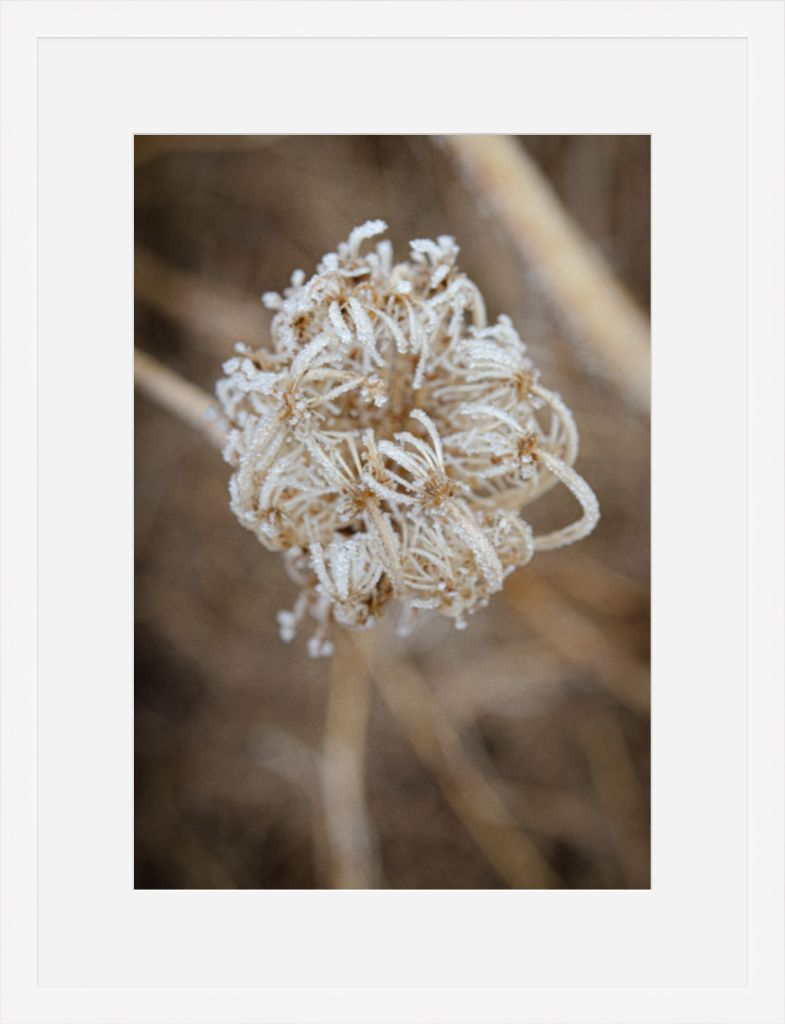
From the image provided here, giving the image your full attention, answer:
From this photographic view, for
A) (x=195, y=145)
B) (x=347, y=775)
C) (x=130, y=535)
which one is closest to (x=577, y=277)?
(x=195, y=145)

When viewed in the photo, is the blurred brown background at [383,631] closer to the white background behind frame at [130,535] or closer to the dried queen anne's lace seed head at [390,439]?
the white background behind frame at [130,535]

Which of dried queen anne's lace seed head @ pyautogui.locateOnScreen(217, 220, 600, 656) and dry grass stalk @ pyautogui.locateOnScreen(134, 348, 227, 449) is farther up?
dry grass stalk @ pyautogui.locateOnScreen(134, 348, 227, 449)

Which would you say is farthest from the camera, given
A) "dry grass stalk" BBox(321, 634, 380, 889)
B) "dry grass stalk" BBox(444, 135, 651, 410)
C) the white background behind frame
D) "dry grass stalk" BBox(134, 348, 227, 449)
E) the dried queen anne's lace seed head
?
"dry grass stalk" BBox(321, 634, 380, 889)

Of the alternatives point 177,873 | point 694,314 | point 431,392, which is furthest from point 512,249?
point 177,873

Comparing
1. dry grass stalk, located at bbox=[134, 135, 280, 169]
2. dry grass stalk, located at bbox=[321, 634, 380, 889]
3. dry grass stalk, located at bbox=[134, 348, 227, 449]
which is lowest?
dry grass stalk, located at bbox=[321, 634, 380, 889]

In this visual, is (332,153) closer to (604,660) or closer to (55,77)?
(55,77)

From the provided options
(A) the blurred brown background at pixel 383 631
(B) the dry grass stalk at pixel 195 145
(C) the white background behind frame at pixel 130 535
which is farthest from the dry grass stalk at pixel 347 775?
(B) the dry grass stalk at pixel 195 145

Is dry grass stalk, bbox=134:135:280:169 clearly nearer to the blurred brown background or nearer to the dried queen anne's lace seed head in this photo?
the blurred brown background

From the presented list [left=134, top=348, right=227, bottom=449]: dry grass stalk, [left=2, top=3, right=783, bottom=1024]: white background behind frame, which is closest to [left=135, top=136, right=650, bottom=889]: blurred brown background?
[left=134, top=348, right=227, bottom=449]: dry grass stalk
